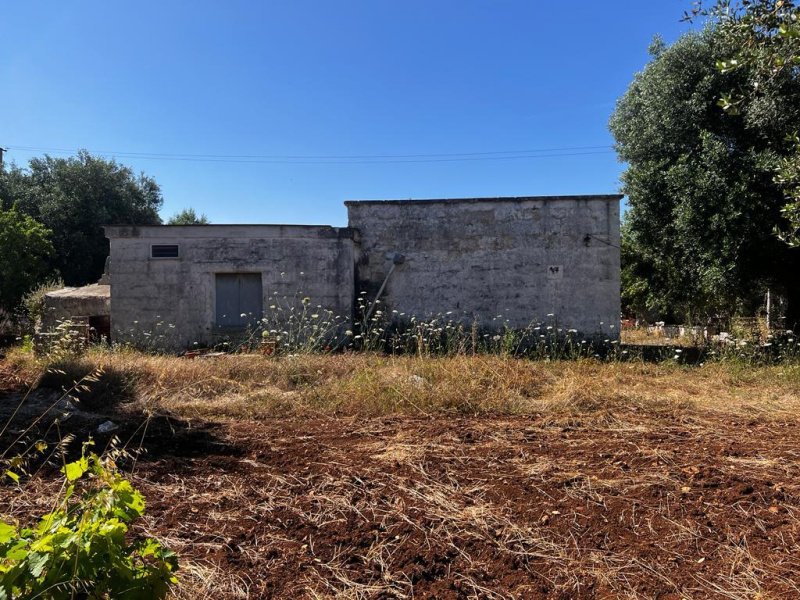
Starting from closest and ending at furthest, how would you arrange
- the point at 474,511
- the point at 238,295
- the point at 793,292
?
1. the point at 474,511
2. the point at 793,292
3. the point at 238,295

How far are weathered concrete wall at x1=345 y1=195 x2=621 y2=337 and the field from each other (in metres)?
5.12

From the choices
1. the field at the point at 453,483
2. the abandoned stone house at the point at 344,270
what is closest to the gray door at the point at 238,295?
the abandoned stone house at the point at 344,270

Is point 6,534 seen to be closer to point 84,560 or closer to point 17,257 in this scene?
point 84,560

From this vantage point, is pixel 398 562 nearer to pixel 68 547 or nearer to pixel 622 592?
pixel 622 592

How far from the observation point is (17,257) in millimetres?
13383

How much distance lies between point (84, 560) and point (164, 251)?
11.6 m

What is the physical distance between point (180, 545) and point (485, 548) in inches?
64.4

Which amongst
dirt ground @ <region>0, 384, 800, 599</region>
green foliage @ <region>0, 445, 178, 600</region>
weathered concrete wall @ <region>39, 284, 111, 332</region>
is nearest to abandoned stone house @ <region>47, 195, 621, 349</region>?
weathered concrete wall @ <region>39, 284, 111, 332</region>

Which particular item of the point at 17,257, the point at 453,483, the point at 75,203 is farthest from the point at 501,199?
the point at 75,203

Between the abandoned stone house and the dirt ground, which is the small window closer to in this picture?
the abandoned stone house

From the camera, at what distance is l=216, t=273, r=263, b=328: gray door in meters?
12.1

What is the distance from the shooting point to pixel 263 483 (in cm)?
366

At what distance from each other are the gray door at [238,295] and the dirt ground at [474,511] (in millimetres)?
7246

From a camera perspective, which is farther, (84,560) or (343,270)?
(343,270)
